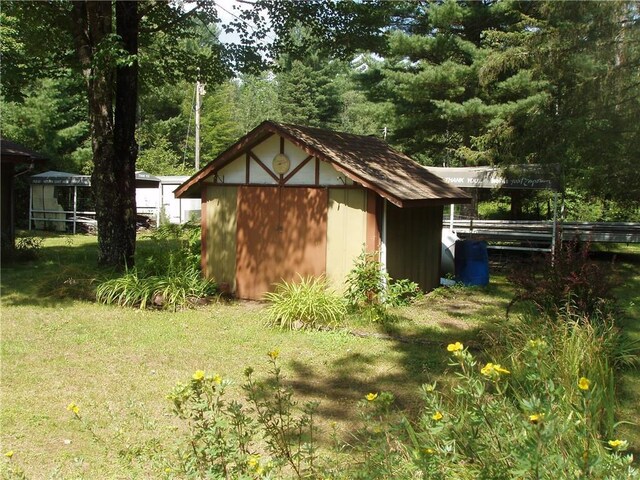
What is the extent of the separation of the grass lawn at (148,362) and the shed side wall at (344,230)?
52.2 inches

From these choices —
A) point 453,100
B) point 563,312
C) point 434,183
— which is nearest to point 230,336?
point 563,312

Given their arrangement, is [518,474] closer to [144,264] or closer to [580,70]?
[144,264]

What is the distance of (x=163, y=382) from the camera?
22.7 ft

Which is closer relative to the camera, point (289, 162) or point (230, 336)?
point (230, 336)

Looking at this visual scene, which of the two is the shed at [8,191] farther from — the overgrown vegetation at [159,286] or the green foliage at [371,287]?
the green foliage at [371,287]

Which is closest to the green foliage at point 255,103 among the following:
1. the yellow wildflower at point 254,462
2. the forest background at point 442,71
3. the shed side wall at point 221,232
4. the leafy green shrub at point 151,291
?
the forest background at point 442,71

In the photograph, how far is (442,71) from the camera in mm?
20688

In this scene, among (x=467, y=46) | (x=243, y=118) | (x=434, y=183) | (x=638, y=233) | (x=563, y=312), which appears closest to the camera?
(x=563, y=312)

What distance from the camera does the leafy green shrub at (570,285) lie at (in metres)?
7.73

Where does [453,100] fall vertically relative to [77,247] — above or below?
above

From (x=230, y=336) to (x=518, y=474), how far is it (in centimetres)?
683

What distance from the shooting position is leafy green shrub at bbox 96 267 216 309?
11.0m

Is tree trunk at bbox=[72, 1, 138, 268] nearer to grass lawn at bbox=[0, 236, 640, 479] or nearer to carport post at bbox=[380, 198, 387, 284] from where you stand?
grass lawn at bbox=[0, 236, 640, 479]

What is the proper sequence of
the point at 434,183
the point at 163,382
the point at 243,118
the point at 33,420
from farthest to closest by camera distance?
the point at 243,118, the point at 434,183, the point at 163,382, the point at 33,420
